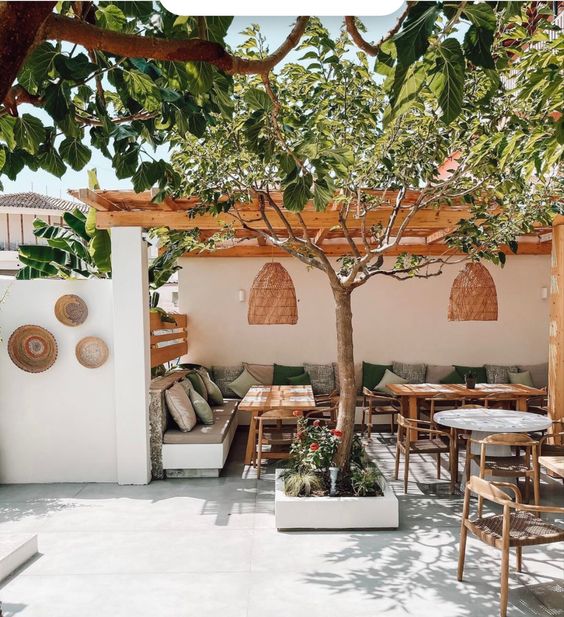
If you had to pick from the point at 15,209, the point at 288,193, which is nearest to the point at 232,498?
the point at 288,193

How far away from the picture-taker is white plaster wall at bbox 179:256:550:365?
10.3 metres

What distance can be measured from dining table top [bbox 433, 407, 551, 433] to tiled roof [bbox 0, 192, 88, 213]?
18422mm

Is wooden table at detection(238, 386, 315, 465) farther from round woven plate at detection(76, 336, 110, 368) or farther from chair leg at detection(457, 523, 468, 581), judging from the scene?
chair leg at detection(457, 523, 468, 581)

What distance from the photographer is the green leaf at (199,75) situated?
4.12ft

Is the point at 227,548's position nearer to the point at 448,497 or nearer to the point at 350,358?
the point at 350,358

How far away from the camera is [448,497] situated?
590 centimetres

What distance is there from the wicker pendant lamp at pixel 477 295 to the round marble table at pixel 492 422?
3.87 ft

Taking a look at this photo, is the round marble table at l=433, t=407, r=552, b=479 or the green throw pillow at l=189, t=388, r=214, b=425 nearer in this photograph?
the round marble table at l=433, t=407, r=552, b=479

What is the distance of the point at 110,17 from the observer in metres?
1.44

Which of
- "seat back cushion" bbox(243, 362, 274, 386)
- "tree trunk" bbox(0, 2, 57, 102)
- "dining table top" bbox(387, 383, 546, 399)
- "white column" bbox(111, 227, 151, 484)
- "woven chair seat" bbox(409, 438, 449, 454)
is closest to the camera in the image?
"tree trunk" bbox(0, 2, 57, 102)

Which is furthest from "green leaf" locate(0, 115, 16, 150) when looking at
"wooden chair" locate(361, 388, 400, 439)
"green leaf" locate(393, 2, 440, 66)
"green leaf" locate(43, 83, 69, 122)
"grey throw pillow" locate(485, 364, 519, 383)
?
"grey throw pillow" locate(485, 364, 519, 383)

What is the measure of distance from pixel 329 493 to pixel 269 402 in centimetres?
203

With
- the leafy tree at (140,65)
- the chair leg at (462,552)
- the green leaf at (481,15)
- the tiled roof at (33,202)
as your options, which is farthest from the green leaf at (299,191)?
the tiled roof at (33,202)

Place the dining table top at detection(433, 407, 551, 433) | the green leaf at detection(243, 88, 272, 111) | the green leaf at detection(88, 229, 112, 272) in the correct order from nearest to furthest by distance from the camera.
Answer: the green leaf at detection(243, 88, 272, 111) < the dining table top at detection(433, 407, 551, 433) < the green leaf at detection(88, 229, 112, 272)
